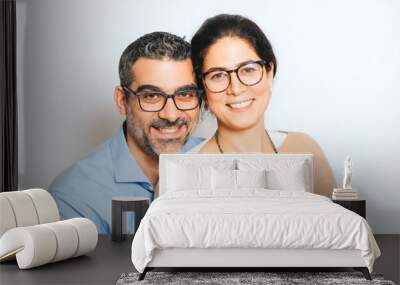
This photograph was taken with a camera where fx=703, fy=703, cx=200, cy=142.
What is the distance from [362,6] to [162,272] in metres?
3.82

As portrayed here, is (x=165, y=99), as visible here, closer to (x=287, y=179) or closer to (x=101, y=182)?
(x=101, y=182)

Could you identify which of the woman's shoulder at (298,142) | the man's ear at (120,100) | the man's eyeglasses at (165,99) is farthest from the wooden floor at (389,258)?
the man's ear at (120,100)

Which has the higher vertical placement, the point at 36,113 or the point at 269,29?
the point at 269,29

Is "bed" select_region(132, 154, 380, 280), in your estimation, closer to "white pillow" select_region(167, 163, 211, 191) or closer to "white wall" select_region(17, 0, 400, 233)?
"white pillow" select_region(167, 163, 211, 191)

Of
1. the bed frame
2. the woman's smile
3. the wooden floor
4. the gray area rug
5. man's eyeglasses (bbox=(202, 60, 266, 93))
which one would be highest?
man's eyeglasses (bbox=(202, 60, 266, 93))

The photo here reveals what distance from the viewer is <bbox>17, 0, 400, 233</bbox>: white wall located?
300 inches

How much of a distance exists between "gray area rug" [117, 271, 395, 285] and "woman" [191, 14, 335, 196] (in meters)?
2.35

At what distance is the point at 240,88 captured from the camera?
7531mm

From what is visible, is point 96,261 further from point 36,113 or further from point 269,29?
point 269,29

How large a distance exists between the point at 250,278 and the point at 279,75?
2985 millimetres

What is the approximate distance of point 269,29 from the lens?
763 centimetres

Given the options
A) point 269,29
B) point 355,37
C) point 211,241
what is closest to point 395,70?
point 355,37

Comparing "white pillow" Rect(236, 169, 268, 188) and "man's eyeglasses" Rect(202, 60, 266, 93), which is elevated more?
"man's eyeglasses" Rect(202, 60, 266, 93)

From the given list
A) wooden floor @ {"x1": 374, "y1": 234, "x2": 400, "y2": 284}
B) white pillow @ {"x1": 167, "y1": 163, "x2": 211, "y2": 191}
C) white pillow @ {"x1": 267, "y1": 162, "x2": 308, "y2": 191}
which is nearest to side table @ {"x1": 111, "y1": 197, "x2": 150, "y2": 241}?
white pillow @ {"x1": 167, "y1": 163, "x2": 211, "y2": 191}
